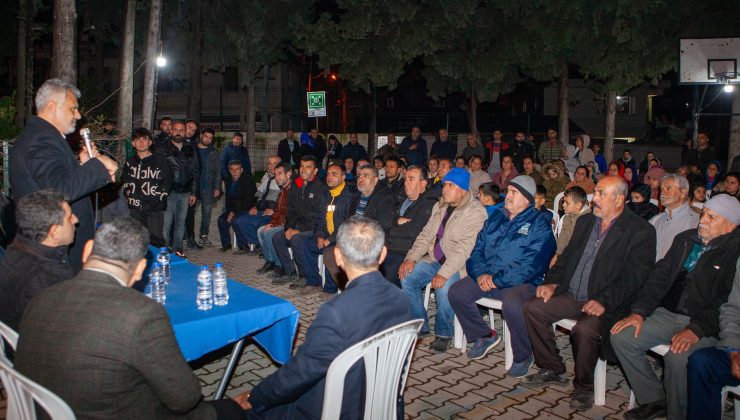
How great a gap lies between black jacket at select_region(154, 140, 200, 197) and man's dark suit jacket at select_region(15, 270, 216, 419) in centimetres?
664

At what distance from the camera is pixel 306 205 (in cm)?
795

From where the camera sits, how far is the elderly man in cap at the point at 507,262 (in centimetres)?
527

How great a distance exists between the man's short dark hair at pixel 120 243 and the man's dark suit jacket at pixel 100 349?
0.10m

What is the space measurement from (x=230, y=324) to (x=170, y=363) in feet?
4.21

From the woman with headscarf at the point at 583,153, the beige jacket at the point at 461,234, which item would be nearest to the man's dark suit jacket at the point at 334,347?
the beige jacket at the point at 461,234

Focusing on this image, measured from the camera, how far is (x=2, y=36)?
26656 mm

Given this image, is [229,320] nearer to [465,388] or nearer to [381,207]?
[465,388]

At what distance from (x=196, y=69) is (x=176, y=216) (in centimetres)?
1256

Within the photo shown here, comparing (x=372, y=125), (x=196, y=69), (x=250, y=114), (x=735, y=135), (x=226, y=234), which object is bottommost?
(x=226, y=234)

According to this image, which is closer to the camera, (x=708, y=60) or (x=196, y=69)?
(x=708, y=60)

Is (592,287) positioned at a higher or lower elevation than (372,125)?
lower

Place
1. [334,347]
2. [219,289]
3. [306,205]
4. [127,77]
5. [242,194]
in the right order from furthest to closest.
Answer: [127,77] → [242,194] → [306,205] → [219,289] → [334,347]

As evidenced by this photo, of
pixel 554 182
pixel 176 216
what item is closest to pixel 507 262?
pixel 554 182

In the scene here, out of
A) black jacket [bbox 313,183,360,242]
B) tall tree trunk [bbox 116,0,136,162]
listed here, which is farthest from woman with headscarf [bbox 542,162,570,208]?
tall tree trunk [bbox 116,0,136,162]
